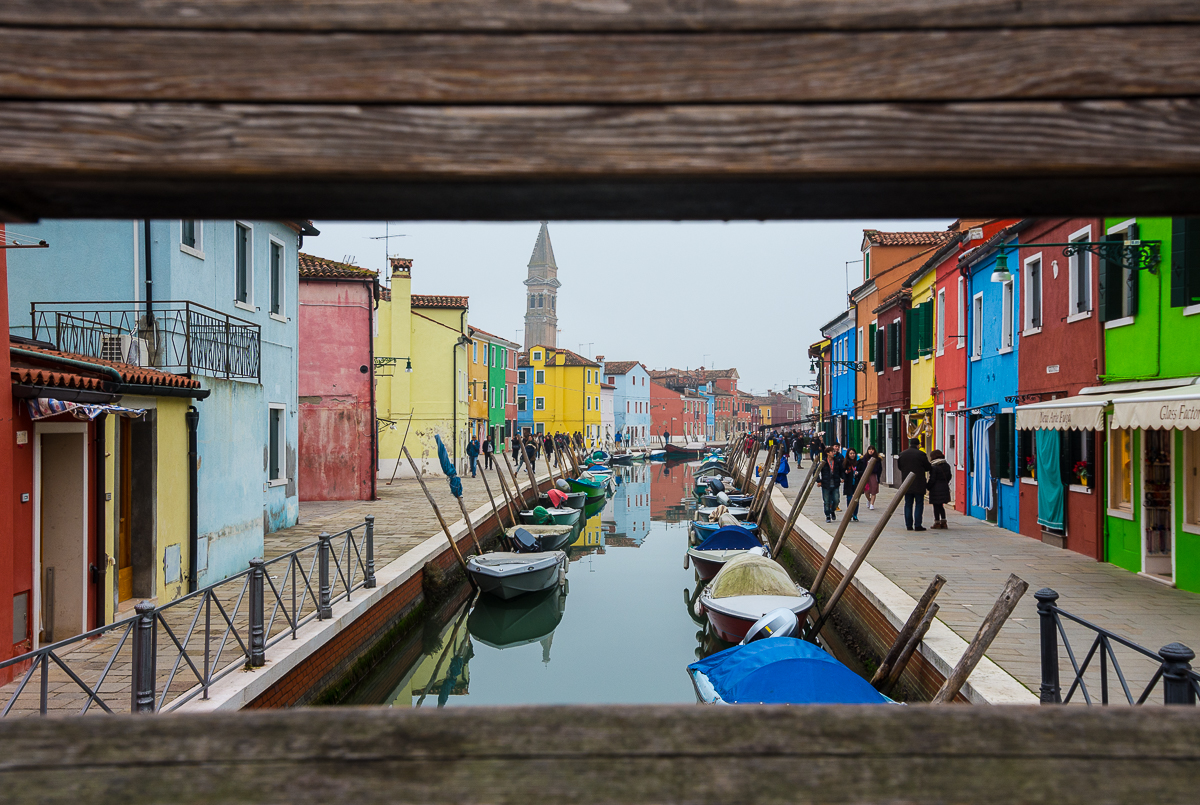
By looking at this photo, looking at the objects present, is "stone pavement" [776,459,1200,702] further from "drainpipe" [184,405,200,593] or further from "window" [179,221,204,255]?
"window" [179,221,204,255]

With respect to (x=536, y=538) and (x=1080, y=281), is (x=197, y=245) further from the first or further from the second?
(x=1080, y=281)

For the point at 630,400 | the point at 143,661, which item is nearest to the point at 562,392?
the point at 630,400

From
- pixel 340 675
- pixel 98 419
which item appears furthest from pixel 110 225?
pixel 340 675

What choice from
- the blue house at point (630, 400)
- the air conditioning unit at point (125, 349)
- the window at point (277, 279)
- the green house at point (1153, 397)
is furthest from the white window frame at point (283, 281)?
the blue house at point (630, 400)

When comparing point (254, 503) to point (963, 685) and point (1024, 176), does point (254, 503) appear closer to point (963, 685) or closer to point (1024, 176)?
point (963, 685)

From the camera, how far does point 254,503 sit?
12.0 m

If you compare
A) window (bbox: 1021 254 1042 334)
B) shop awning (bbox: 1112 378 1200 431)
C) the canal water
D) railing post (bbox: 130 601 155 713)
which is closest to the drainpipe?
the canal water

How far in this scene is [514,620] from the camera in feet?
47.2

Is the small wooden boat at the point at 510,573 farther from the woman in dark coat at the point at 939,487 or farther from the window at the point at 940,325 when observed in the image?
the window at the point at 940,325

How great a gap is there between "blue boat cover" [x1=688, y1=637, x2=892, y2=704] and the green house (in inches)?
163

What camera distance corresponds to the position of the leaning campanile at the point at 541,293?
11238cm

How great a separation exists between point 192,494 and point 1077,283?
40.3ft

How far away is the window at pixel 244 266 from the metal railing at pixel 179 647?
18.5ft

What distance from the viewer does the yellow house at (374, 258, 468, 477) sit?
31.2 metres
